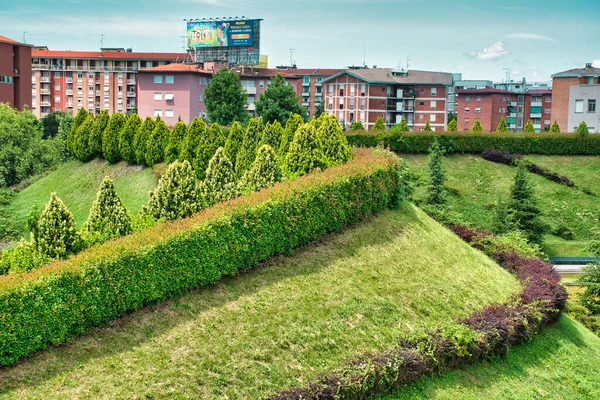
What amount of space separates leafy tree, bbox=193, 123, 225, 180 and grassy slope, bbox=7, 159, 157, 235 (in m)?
2.99

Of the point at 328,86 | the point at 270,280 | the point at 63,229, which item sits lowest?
the point at 270,280

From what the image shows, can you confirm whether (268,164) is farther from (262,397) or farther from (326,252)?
(262,397)

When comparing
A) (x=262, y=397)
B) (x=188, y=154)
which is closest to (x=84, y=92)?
(x=188, y=154)

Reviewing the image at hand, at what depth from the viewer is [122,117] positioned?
41750 millimetres

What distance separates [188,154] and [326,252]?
16.0 m

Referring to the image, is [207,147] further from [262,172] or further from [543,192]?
[543,192]

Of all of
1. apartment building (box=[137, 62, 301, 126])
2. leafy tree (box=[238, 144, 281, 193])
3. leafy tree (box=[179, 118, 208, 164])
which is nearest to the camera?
leafy tree (box=[238, 144, 281, 193])

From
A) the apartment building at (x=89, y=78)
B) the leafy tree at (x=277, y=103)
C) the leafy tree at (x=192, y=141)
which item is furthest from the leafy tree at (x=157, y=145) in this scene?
the apartment building at (x=89, y=78)

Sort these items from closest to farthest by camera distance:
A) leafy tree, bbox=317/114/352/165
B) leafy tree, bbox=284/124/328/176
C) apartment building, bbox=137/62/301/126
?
leafy tree, bbox=284/124/328/176 < leafy tree, bbox=317/114/352/165 < apartment building, bbox=137/62/301/126

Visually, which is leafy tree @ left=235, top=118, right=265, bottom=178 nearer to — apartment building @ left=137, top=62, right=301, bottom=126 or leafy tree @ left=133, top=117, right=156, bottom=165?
leafy tree @ left=133, top=117, right=156, bottom=165

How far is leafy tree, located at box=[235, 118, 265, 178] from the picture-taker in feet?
102

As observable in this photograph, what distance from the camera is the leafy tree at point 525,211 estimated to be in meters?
40.8

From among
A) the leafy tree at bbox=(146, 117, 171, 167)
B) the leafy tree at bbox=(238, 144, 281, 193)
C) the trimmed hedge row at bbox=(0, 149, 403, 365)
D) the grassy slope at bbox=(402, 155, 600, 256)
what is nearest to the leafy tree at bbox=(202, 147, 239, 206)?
the leafy tree at bbox=(238, 144, 281, 193)

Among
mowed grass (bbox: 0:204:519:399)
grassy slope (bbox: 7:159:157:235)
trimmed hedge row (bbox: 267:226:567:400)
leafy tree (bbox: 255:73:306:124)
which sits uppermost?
leafy tree (bbox: 255:73:306:124)
